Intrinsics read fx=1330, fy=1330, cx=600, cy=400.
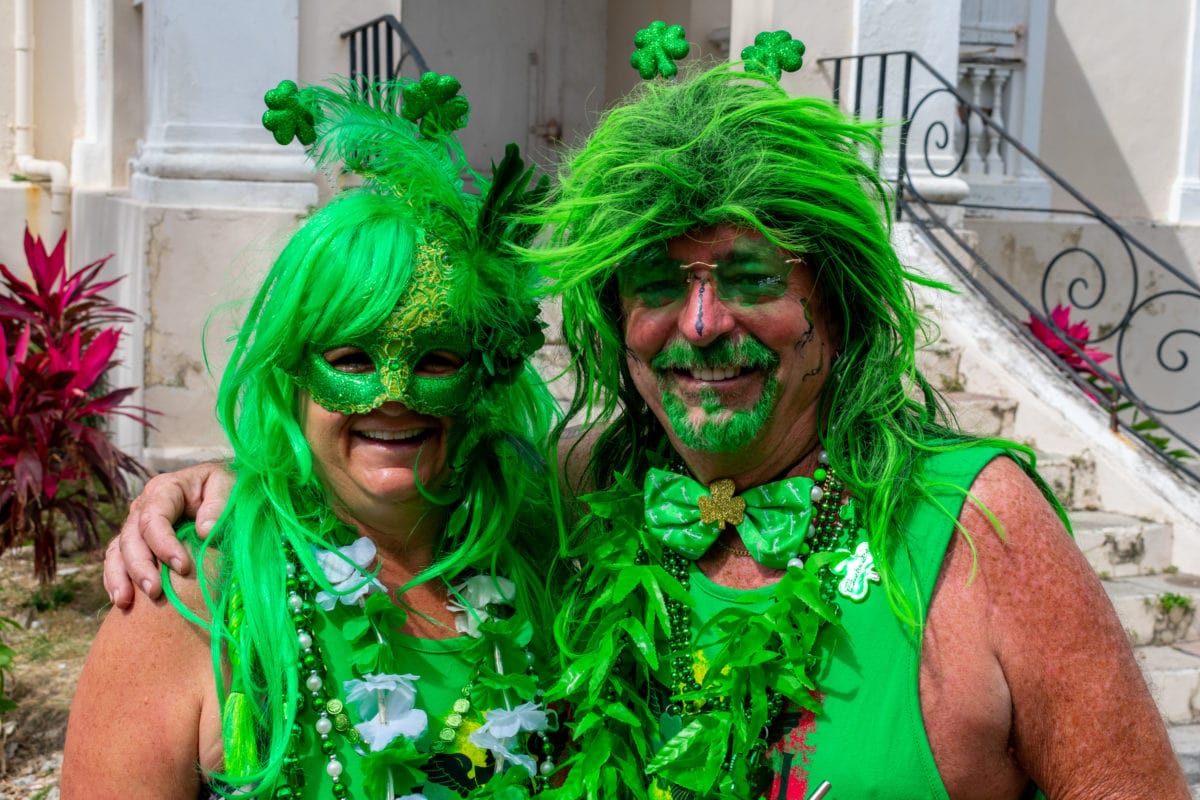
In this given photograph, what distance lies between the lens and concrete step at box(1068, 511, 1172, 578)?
17.0ft

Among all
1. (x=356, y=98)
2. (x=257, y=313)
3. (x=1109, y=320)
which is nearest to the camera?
(x=257, y=313)

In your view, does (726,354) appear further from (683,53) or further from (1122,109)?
(1122,109)

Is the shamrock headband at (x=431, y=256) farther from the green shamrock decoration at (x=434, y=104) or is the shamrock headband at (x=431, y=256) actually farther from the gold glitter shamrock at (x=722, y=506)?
the gold glitter shamrock at (x=722, y=506)

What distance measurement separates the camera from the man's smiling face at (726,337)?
1.98 meters

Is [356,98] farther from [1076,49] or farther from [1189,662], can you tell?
[1076,49]

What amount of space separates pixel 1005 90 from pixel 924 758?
666cm

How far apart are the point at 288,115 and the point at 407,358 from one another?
471 mm

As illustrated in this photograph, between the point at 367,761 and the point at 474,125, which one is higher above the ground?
the point at 474,125

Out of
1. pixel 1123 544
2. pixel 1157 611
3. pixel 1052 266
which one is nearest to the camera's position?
pixel 1157 611

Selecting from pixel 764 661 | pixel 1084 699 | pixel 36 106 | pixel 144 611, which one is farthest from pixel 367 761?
pixel 36 106

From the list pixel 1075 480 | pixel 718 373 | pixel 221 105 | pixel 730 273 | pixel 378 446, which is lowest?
pixel 1075 480

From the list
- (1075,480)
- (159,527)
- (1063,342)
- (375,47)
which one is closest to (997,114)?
(1063,342)

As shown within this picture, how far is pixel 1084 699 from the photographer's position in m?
1.84

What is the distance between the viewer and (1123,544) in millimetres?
5227
